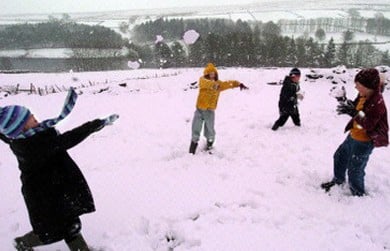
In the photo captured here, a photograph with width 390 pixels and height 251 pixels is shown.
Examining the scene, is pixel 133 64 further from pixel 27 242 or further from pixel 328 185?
pixel 27 242

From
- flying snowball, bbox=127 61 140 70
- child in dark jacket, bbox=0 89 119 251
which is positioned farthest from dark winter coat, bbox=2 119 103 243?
flying snowball, bbox=127 61 140 70

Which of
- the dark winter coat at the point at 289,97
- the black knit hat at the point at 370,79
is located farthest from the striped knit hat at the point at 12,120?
the dark winter coat at the point at 289,97

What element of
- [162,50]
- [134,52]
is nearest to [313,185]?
[162,50]

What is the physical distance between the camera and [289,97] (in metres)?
9.12

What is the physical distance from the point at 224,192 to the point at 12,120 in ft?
11.5

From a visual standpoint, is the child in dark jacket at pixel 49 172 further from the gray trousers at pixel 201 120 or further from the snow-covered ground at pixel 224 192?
the gray trousers at pixel 201 120

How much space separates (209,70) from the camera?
681 cm

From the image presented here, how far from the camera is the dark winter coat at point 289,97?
9125mm

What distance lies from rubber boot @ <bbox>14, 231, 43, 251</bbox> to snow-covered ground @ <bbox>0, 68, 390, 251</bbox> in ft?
1.52

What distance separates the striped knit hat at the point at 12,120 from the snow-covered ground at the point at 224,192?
77.8 inches

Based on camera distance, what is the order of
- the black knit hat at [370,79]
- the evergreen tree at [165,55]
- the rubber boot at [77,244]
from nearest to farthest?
the rubber boot at [77,244], the black knit hat at [370,79], the evergreen tree at [165,55]

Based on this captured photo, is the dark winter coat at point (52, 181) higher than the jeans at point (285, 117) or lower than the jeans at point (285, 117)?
higher

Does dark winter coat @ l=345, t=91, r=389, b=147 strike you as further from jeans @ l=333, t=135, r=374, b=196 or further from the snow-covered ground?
the snow-covered ground

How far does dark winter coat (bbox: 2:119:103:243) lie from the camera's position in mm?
3168
